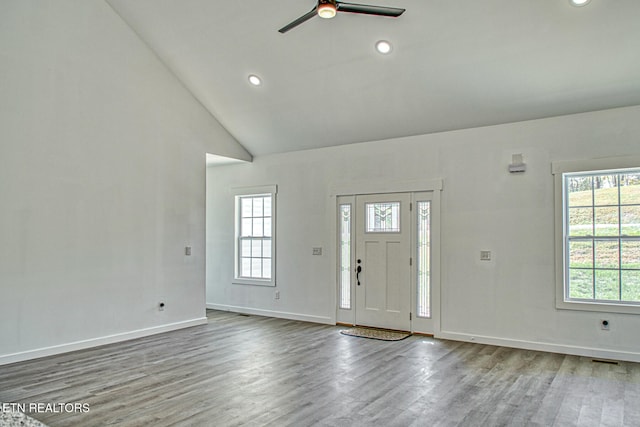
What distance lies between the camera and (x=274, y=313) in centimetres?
757

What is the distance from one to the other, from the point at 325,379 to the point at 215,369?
116 cm

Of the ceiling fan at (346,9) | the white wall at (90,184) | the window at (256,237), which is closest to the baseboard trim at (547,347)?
the window at (256,237)

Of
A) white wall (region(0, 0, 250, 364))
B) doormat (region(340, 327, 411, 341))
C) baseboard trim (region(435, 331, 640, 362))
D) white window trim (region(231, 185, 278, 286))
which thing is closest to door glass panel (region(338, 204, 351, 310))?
doormat (region(340, 327, 411, 341))

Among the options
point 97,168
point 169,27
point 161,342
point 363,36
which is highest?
point 169,27

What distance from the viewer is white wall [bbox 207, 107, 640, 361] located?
5.14m

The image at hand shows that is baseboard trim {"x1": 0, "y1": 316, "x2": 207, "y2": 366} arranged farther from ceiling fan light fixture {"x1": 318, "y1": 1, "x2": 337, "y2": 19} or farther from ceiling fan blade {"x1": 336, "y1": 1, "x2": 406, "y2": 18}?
ceiling fan blade {"x1": 336, "y1": 1, "x2": 406, "y2": 18}

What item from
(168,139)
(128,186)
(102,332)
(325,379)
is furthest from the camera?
(168,139)

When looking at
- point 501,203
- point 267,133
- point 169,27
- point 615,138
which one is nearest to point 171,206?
point 267,133

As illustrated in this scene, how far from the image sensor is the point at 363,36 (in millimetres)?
4957

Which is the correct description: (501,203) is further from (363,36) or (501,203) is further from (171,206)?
(171,206)

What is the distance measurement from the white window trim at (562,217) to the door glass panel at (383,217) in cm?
203

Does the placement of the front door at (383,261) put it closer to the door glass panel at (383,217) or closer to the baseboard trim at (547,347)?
the door glass panel at (383,217)

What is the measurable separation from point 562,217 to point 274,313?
453cm

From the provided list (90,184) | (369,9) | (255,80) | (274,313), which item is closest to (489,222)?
(369,9)
